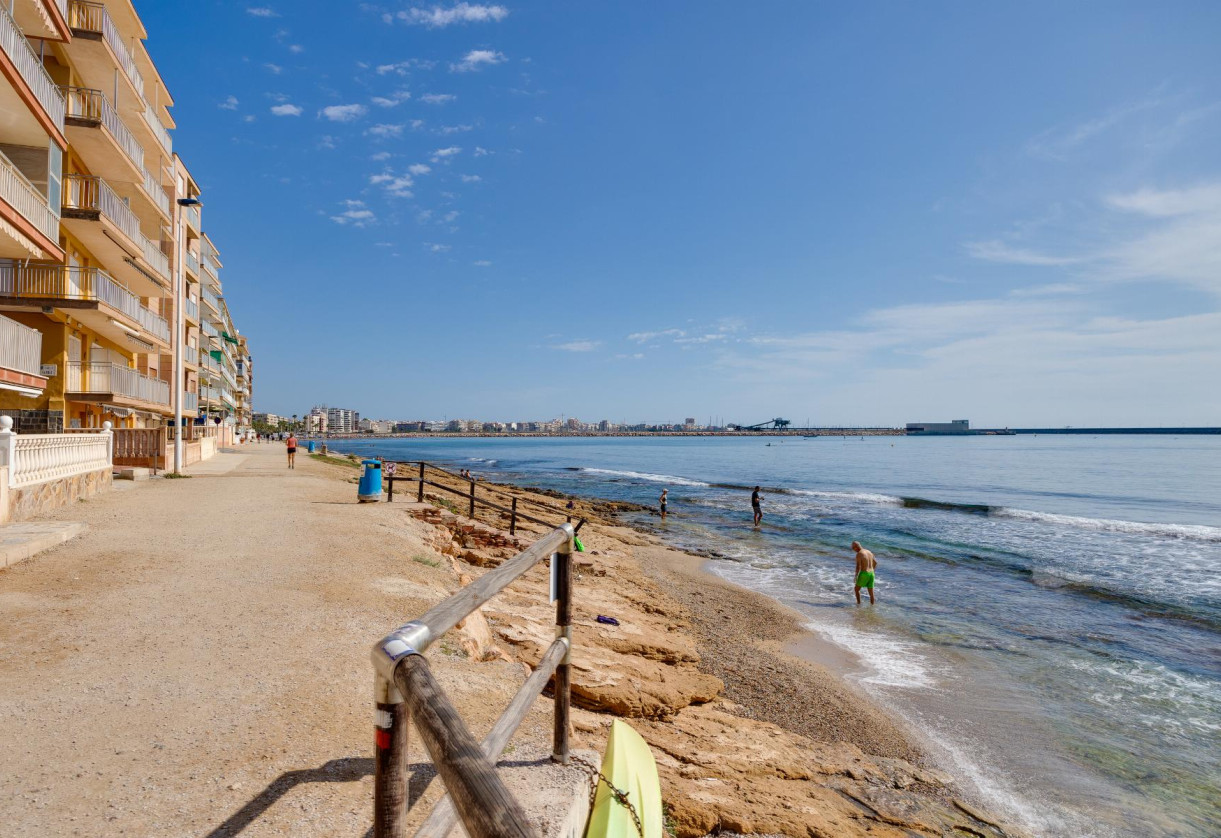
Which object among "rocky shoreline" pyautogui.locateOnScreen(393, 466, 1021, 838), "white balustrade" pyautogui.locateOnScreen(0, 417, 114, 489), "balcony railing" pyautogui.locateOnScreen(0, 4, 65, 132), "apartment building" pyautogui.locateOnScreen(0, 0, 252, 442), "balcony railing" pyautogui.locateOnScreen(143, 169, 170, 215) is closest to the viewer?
"rocky shoreline" pyautogui.locateOnScreen(393, 466, 1021, 838)

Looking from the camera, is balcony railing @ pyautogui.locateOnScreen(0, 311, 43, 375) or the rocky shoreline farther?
balcony railing @ pyautogui.locateOnScreen(0, 311, 43, 375)

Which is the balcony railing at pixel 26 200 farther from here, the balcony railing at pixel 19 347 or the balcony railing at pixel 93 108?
the balcony railing at pixel 93 108

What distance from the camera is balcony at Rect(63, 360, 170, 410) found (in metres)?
19.8

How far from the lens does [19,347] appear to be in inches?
549

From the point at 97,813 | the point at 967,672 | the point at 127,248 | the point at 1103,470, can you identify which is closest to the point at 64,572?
the point at 97,813

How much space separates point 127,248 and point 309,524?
1731 cm

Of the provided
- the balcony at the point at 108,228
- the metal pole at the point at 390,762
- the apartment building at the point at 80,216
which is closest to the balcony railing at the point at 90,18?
the apartment building at the point at 80,216

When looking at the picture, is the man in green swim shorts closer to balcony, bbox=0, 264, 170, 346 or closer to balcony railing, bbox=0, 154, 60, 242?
balcony railing, bbox=0, 154, 60, 242

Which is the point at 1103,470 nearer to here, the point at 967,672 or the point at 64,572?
the point at 967,672

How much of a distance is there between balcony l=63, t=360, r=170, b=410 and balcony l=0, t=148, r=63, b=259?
575cm

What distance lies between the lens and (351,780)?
3.52 m

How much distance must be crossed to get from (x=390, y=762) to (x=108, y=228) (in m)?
25.2

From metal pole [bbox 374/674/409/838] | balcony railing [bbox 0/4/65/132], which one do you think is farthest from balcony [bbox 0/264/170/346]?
metal pole [bbox 374/674/409/838]

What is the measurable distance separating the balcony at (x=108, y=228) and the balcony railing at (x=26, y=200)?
4202 mm
